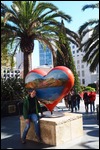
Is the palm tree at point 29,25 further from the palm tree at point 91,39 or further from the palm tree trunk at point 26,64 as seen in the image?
the palm tree at point 91,39

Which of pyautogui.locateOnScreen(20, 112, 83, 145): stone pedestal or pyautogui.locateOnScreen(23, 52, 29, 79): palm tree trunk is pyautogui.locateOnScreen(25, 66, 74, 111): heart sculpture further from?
pyautogui.locateOnScreen(23, 52, 29, 79): palm tree trunk

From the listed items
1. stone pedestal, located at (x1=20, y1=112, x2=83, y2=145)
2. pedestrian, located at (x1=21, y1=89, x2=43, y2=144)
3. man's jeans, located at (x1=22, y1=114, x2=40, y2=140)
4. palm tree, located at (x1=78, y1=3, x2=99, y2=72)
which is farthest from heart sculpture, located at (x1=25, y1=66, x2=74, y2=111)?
palm tree, located at (x1=78, y1=3, x2=99, y2=72)

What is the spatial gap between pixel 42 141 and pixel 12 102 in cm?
843

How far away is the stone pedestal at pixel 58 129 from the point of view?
7.53 m

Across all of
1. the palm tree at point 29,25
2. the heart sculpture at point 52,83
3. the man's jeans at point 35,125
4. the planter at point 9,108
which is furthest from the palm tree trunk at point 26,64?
the man's jeans at point 35,125

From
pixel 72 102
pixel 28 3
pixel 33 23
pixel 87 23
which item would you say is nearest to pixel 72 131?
pixel 72 102

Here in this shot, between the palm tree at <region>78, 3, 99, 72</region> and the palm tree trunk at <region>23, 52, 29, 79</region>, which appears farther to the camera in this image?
the palm tree at <region>78, 3, 99, 72</region>

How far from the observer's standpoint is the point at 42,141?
26.0 ft

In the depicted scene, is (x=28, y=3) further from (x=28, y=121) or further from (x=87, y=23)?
(x=28, y=121)

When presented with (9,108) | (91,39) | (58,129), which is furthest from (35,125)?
(91,39)

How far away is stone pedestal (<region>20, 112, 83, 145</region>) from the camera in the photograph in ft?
24.7

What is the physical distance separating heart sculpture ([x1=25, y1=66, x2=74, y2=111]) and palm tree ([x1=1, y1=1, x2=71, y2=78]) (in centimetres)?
779

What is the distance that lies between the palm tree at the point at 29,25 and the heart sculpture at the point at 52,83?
7.79m

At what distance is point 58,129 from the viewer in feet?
24.8
